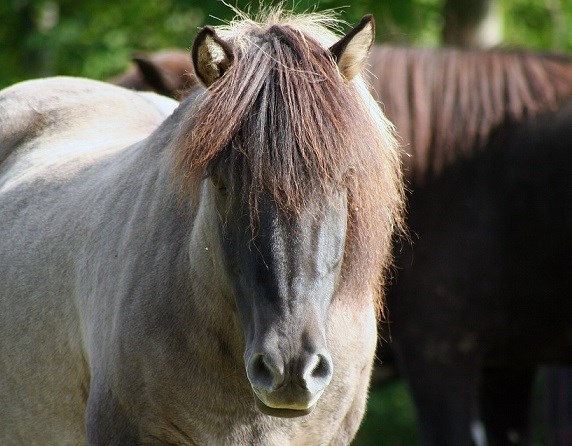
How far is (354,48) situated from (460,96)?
10.6ft

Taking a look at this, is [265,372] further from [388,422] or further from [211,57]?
[388,422]

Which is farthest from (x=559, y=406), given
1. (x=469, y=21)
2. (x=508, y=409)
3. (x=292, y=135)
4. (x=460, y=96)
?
(x=292, y=135)

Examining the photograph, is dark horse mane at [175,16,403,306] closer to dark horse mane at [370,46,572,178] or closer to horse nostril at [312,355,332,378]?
horse nostril at [312,355,332,378]

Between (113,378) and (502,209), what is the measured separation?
3.37m

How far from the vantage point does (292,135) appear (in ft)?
10.9

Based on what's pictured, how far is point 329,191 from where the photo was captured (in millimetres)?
3340

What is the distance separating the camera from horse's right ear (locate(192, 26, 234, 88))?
3426mm

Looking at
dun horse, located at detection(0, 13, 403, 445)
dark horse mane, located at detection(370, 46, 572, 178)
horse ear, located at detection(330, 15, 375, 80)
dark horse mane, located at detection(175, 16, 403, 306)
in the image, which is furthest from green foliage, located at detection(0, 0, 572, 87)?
dark horse mane, located at detection(175, 16, 403, 306)

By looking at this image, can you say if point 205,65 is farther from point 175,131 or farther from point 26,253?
point 26,253

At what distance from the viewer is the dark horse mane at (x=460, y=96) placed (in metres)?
6.58

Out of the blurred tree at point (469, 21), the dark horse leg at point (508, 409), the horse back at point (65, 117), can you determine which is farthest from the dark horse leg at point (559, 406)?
the horse back at point (65, 117)

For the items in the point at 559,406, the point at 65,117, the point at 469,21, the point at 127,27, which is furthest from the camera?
the point at 127,27

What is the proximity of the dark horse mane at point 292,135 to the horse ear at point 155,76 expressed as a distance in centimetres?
430

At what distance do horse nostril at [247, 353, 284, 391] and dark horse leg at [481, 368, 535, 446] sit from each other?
15.0ft
